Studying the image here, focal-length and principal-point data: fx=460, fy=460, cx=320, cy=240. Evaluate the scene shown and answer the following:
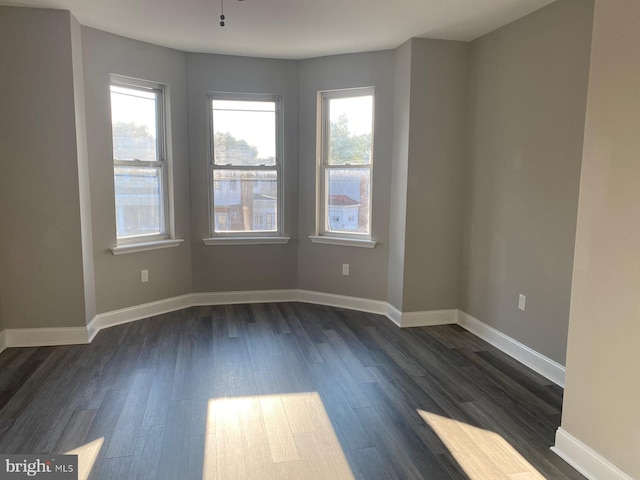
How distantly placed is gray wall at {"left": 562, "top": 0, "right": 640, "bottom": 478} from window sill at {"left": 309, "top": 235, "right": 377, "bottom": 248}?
7.94 ft

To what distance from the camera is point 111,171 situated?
3961mm

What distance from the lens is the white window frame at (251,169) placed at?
4.62 metres

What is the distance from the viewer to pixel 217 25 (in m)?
3.60

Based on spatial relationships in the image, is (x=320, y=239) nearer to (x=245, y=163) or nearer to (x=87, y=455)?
(x=245, y=163)

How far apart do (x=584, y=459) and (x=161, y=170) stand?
3.95 metres

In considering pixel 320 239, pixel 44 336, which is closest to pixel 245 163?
pixel 320 239

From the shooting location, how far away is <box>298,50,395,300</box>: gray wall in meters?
4.29

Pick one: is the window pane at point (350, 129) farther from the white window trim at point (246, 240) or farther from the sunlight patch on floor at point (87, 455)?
the sunlight patch on floor at point (87, 455)

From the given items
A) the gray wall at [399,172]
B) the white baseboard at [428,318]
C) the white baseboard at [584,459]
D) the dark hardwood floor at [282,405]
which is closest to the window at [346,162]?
the gray wall at [399,172]

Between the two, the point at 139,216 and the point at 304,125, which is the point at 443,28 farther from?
the point at 139,216

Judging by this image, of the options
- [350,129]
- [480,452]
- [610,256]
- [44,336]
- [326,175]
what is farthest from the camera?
[326,175]

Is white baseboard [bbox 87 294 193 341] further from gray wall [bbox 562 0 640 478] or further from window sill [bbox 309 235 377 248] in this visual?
gray wall [bbox 562 0 640 478]

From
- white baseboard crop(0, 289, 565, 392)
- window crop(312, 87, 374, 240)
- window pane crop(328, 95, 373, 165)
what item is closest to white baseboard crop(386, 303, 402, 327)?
white baseboard crop(0, 289, 565, 392)

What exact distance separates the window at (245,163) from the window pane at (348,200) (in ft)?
1.81
